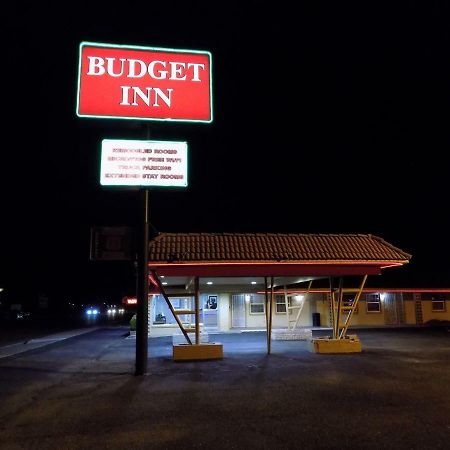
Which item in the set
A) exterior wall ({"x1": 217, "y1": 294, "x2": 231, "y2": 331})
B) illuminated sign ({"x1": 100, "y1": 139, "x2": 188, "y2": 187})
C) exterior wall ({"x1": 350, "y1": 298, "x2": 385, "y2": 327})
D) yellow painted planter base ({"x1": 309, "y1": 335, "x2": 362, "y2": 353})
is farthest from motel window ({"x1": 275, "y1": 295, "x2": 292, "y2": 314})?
illuminated sign ({"x1": 100, "y1": 139, "x2": 188, "y2": 187})

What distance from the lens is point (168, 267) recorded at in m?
11.9

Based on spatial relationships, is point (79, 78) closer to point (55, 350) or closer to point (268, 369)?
point (268, 369)

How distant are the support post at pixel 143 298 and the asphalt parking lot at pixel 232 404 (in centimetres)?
47

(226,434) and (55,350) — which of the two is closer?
(226,434)

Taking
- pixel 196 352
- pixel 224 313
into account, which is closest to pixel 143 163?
pixel 196 352

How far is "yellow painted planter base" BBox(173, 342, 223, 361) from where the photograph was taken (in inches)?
475

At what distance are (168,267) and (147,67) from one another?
578 cm

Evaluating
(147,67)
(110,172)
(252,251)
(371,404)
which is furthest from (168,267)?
(371,404)

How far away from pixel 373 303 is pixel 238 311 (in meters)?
10.2

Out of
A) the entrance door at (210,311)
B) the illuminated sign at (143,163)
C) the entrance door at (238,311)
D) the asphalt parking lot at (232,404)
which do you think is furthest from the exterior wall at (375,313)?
the illuminated sign at (143,163)

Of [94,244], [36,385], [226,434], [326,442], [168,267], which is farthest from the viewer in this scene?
[168,267]

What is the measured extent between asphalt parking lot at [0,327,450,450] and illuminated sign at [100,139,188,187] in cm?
485

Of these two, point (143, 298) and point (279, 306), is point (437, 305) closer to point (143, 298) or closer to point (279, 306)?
point (279, 306)

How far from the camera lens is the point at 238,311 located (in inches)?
1078
